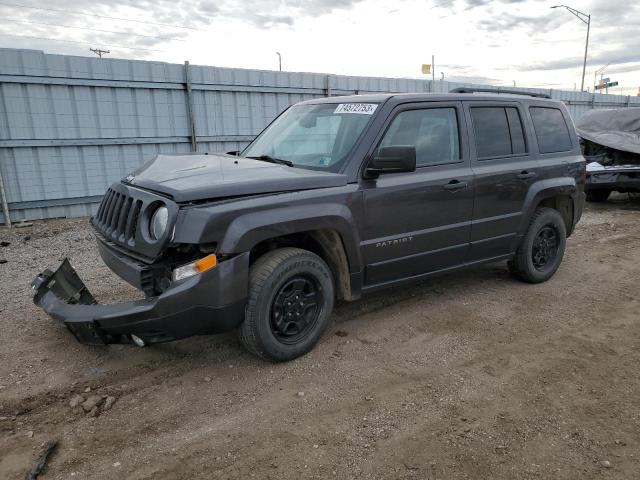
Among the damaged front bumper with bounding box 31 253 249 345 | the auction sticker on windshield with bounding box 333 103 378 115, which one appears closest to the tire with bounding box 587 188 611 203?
the auction sticker on windshield with bounding box 333 103 378 115

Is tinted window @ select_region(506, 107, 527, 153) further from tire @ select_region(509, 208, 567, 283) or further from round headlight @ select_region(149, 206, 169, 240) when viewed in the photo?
round headlight @ select_region(149, 206, 169, 240)

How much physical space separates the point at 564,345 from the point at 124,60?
26.9 ft

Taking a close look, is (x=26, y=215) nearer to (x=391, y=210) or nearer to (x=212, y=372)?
(x=212, y=372)

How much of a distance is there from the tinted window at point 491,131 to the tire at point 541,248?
3.00 ft

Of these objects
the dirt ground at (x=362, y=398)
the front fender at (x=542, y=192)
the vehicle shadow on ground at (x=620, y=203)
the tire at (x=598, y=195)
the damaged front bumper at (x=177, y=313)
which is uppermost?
the front fender at (x=542, y=192)

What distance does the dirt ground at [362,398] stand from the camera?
8.52ft

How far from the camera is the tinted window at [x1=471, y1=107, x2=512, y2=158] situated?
15.2 ft

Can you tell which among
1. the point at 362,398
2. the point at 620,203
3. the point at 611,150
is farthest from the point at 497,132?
the point at 620,203

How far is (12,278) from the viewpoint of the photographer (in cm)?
554

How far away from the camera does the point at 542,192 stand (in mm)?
5129

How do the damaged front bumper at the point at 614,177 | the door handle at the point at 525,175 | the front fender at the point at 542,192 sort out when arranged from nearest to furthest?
the door handle at the point at 525,175 → the front fender at the point at 542,192 → the damaged front bumper at the point at 614,177

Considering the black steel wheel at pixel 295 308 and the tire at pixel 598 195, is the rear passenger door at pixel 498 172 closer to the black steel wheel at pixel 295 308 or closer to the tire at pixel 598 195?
the black steel wheel at pixel 295 308

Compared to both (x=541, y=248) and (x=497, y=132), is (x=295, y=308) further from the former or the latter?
(x=541, y=248)

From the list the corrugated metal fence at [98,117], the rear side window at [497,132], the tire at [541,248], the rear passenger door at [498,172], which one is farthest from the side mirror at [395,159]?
the corrugated metal fence at [98,117]
